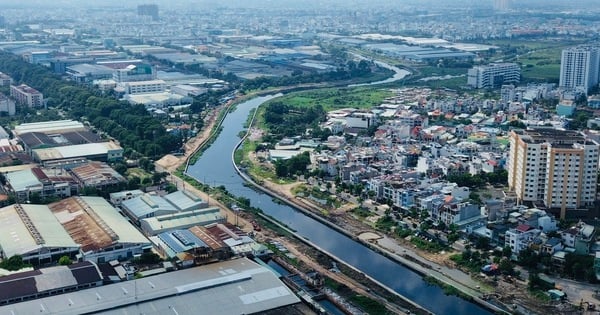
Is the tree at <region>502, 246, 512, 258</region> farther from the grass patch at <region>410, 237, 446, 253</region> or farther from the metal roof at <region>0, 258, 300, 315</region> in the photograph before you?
the metal roof at <region>0, 258, 300, 315</region>

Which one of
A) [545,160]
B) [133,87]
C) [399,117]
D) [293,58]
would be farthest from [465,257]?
[293,58]

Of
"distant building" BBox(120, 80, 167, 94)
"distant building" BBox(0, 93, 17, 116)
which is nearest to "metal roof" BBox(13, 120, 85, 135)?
"distant building" BBox(0, 93, 17, 116)

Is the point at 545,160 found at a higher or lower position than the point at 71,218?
higher

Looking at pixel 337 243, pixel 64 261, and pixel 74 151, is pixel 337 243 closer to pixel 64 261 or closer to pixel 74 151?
pixel 64 261

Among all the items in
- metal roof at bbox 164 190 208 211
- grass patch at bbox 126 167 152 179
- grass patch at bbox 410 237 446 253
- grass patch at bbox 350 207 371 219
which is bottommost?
grass patch at bbox 410 237 446 253

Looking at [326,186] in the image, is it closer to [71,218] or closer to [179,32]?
[71,218]

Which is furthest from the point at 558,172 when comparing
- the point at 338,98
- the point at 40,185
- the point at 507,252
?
the point at 338,98
